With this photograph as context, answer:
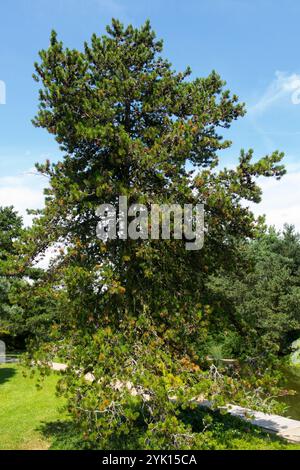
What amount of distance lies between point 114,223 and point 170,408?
4367 mm

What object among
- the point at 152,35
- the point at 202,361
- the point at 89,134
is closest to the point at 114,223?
→ the point at 89,134

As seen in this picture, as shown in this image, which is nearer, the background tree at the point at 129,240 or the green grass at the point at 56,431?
the background tree at the point at 129,240

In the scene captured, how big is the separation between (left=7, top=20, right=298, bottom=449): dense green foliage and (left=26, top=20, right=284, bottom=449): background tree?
3 centimetres

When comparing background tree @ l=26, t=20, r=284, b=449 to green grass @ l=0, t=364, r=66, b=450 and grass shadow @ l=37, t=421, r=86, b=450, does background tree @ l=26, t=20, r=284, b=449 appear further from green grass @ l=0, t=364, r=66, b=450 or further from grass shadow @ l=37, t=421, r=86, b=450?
green grass @ l=0, t=364, r=66, b=450

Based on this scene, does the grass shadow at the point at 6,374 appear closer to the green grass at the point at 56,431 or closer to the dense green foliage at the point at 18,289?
the dense green foliage at the point at 18,289

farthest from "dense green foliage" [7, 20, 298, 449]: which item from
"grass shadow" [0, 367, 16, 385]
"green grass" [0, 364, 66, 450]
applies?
"grass shadow" [0, 367, 16, 385]

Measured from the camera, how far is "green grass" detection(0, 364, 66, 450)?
10.5 meters

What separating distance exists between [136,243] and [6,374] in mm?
17032

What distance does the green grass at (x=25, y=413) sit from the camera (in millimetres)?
10461

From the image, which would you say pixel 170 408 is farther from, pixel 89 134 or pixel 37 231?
pixel 89 134

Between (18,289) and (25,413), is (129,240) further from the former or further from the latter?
(25,413)

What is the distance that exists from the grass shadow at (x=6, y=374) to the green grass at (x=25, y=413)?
0.17 ft

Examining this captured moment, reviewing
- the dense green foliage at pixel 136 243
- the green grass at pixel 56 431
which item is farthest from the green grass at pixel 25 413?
the dense green foliage at pixel 136 243

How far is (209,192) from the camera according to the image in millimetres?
9039
